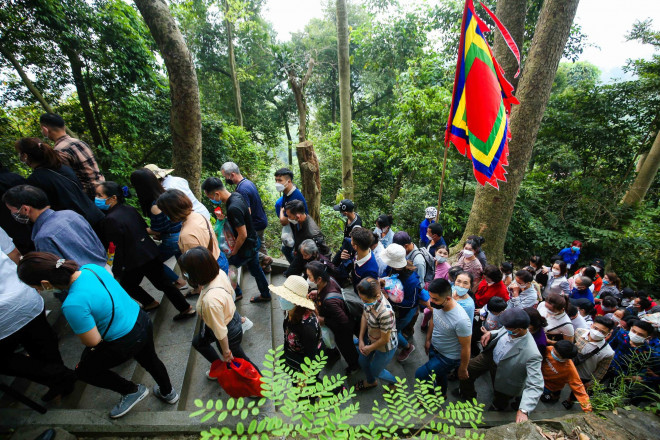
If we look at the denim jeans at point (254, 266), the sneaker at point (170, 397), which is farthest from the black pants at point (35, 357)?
the denim jeans at point (254, 266)

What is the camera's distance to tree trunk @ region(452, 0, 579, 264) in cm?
492

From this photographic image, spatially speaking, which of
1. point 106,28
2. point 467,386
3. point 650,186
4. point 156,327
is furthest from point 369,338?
point 650,186

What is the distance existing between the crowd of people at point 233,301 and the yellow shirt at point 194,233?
0.05ft

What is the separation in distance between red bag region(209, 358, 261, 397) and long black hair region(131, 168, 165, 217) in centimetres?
221

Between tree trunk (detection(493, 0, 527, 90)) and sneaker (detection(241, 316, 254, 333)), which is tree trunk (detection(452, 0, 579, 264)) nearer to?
tree trunk (detection(493, 0, 527, 90))

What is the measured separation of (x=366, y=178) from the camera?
1173 centimetres

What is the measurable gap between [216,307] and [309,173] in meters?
3.43

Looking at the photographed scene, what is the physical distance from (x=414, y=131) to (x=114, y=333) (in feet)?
28.7

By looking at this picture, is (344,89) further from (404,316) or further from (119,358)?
(119,358)

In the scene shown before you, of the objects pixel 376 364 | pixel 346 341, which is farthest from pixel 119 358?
pixel 376 364

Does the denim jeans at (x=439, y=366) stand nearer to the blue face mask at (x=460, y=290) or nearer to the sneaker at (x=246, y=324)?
the blue face mask at (x=460, y=290)

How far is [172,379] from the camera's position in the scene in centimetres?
303

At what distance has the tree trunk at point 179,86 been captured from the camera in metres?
4.59

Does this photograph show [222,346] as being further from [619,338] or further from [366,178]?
[366,178]
